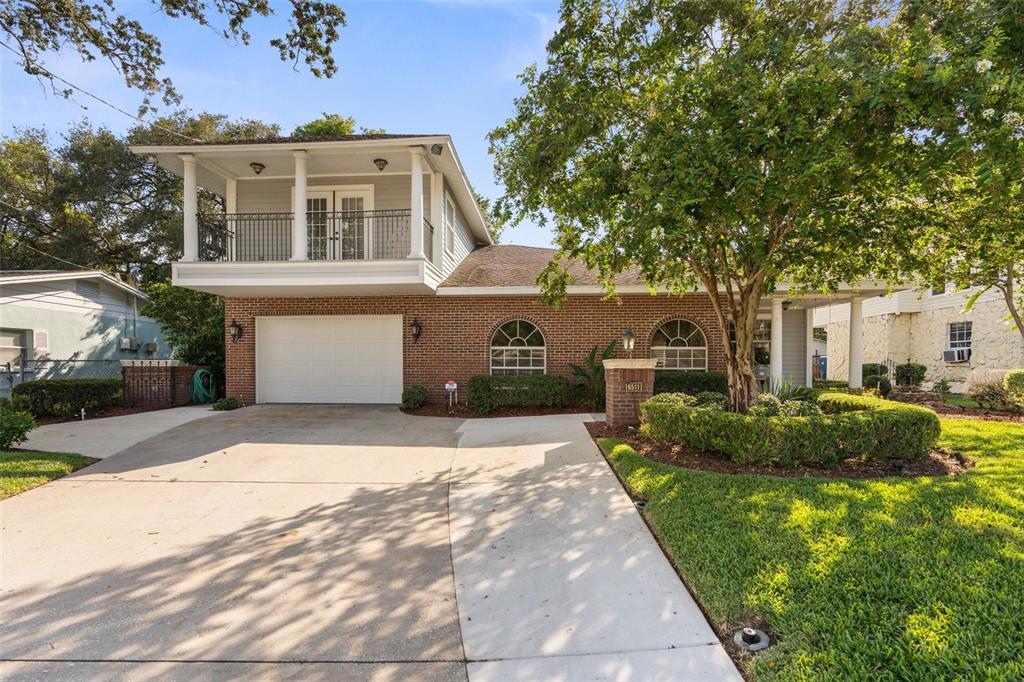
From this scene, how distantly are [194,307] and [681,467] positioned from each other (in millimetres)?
13498

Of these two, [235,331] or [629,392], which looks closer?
[629,392]

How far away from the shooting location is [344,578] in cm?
350

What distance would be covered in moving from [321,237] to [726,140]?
30.5ft

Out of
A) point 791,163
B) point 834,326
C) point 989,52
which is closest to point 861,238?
point 791,163

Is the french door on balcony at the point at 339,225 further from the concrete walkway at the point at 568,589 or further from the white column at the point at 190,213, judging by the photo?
the concrete walkway at the point at 568,589

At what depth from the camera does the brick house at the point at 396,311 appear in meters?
11.0

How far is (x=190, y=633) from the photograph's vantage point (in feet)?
9.43

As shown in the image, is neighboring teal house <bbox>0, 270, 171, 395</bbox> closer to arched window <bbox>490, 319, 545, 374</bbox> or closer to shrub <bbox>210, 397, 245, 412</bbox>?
shrub <bbox>210, 397, 245, 412</bbox>

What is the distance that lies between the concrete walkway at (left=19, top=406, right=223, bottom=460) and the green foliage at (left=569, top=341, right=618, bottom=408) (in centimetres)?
770

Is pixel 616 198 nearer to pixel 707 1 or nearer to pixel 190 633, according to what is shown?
pixel 707 1

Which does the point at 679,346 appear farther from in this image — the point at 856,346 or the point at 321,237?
the point at 321,237

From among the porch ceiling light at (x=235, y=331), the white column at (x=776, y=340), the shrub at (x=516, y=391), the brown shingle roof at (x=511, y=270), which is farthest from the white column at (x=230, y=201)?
the white column at (x=776, y=340)

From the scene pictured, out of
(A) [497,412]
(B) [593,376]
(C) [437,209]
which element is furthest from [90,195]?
(B) [593,376]

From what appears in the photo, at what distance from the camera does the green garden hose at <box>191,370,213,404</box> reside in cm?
1254
